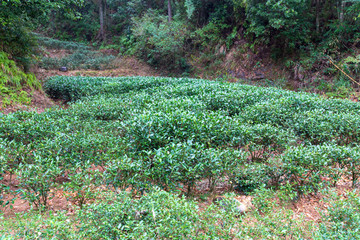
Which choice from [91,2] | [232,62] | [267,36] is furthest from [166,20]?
[91,2]

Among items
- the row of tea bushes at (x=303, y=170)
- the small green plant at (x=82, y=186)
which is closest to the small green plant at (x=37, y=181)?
the small green plant at (x=82, y=186)

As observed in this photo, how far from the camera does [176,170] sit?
293cm

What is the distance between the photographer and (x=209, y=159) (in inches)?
123

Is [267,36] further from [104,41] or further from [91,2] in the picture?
[91,2]

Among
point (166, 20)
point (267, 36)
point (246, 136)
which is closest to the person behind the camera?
point (246, 136)

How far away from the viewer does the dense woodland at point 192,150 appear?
7.59ft

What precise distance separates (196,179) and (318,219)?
1.64 m

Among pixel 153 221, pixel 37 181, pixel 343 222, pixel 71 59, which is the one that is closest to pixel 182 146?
pixel 153 221

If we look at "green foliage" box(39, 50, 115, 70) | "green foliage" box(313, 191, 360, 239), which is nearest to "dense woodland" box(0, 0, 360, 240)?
"green foliage" box(313, 191, 360, 239)

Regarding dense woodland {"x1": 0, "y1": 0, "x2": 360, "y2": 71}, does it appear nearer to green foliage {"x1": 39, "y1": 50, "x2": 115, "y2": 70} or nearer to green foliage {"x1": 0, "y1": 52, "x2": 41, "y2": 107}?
green foliage {"x1": 0, "y1": 52, "x2": 41, "y2": 107}

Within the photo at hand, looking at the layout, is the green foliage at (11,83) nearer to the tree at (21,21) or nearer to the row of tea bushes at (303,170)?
the tree at (21,21)

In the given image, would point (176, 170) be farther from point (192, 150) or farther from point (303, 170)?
point (303, 170)

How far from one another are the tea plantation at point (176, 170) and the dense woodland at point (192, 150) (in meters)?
0.02

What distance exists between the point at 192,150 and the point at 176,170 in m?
0.42
